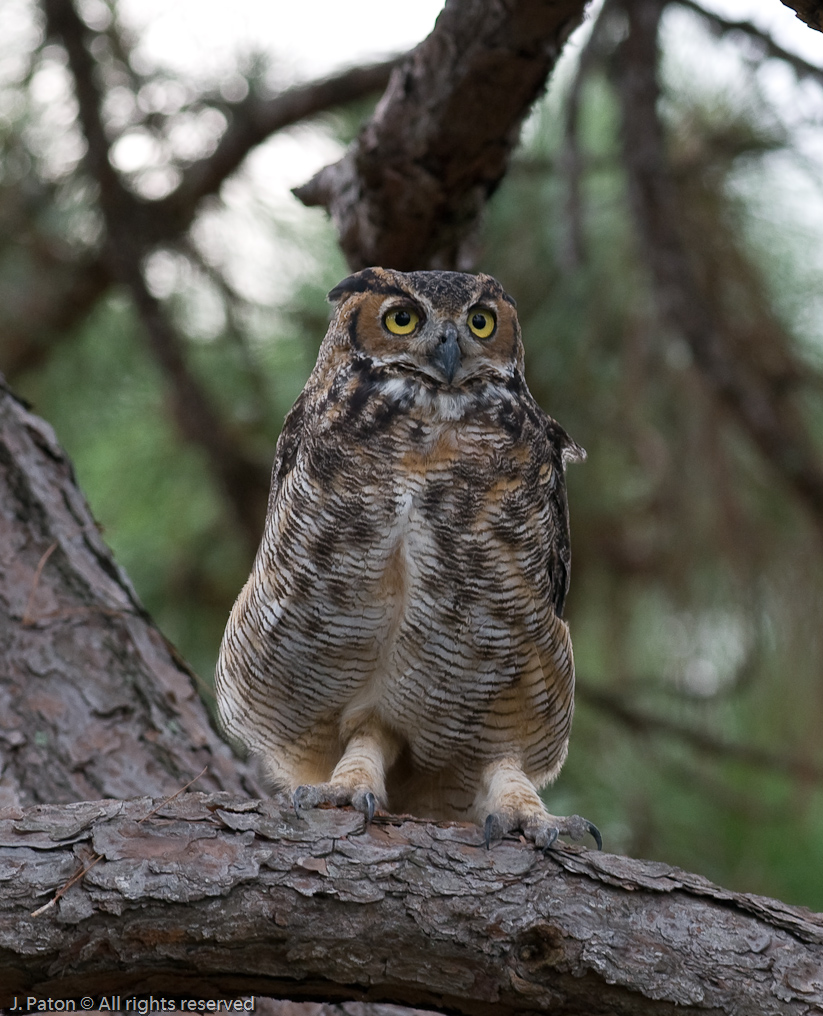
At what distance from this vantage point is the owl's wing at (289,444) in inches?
82.8

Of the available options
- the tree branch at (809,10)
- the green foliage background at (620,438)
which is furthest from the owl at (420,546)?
the green foliage background at (620,438)

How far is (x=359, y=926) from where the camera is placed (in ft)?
5.29

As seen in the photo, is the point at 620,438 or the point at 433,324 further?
the point at 620,438

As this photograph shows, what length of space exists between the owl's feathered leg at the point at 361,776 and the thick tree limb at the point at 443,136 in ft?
3.77

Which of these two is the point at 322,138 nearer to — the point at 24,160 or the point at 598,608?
the point at 24,160

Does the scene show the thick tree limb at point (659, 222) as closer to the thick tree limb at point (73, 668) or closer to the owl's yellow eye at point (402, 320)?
the owl's yellow eye at point (402, 320)

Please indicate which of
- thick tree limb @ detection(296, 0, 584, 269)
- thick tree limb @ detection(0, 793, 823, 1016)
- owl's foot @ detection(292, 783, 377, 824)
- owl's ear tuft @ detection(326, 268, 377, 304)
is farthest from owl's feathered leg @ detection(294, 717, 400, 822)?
thick tree limb @ detection(296, 0, 584, 269)

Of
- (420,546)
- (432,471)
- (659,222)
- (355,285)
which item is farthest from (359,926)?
(659,222)

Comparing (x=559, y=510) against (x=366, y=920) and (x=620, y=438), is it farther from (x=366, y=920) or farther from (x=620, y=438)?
(x=620, y=438)

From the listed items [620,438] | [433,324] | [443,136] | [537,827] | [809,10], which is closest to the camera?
[809,10]

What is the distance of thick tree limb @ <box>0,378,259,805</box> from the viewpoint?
89.5 inches

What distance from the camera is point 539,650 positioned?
2.03 meters

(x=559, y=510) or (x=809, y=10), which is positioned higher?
(x=809, y=10)

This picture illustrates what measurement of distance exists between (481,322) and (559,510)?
400mm
